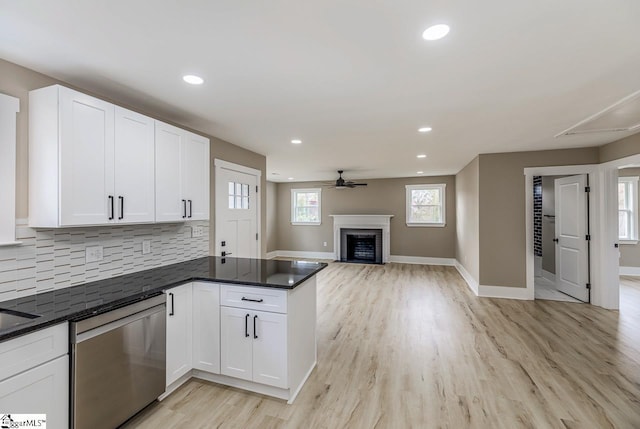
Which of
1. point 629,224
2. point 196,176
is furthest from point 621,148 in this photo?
point 196,176

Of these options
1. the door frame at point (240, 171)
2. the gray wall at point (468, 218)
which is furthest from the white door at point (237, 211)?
the gray wall at point (468, 218)

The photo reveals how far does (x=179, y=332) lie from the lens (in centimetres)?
223

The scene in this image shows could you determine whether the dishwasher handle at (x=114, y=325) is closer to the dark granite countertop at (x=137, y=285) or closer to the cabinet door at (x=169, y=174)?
the dark granite countertop at (x=137, y=285)

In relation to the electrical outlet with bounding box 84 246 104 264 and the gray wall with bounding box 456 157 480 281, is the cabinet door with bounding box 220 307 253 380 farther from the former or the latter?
the gray wall with bounding box 456 157 480 281

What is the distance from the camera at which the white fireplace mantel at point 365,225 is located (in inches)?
310

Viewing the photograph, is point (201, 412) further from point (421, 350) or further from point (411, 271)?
point (411, 271)

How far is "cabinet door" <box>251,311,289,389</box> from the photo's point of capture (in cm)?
212

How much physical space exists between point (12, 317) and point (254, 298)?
1377 mm

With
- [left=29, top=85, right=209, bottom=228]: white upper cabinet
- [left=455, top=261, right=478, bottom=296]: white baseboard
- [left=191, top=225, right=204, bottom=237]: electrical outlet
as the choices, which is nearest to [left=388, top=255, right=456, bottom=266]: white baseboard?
[left=455, top=261, right=478, bottom=296]: white baseboard

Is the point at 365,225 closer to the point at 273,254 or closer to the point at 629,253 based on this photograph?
the point at 273,254

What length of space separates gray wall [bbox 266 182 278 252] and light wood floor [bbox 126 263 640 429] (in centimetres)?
485

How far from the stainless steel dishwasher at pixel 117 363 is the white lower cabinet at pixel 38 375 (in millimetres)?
45

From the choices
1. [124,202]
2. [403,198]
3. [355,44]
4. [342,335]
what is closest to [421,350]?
[342,335]

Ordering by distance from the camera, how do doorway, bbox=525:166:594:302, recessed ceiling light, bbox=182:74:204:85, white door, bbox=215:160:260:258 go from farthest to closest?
doorway, bbox=525:166:594:302
white door, bbox=215:160:260:258
recessed ceiling light, bbox=182:74:204:85
